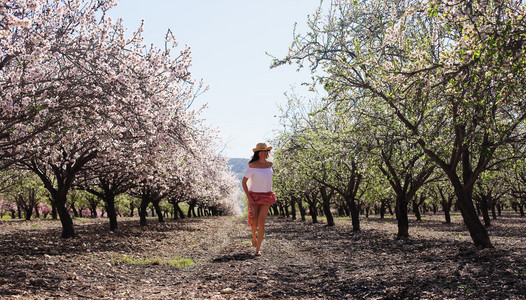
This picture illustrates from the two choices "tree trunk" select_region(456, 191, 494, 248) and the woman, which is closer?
the woman

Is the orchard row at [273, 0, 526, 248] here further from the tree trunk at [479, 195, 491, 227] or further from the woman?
the tree trunk at [479, 195, 491, 227]

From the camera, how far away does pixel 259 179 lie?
402 inches

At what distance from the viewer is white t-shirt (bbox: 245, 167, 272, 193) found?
33.4 ft

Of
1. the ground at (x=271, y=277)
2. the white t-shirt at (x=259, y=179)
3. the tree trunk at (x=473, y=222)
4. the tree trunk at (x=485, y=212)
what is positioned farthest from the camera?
the tree trunk at (x=485, y=212)

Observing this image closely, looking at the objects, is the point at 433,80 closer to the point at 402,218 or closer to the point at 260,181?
the point at 260,181

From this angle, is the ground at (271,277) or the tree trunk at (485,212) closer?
the ground at (271,277)

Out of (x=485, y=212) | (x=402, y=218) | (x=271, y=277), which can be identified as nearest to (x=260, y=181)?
(x=271, y=277)

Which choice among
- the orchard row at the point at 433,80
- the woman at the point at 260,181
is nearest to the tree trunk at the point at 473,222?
the orchard row at the point at 433,80

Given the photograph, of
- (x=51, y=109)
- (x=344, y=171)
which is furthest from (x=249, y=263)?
(x=344, y=171)

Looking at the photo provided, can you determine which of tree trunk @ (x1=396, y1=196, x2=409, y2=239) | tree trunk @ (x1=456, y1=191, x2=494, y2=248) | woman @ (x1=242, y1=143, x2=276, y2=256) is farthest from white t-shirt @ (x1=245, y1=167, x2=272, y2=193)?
tree trunk @ (x1=396, y1=196, x2=409, y2=239)

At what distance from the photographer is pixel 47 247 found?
14398mm

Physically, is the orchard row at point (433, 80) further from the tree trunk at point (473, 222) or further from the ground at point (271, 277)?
the ground at point (271, 277)

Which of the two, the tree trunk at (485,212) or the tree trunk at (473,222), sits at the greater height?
the tree trunk at (473,222)

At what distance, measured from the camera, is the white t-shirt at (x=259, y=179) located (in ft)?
33.4
